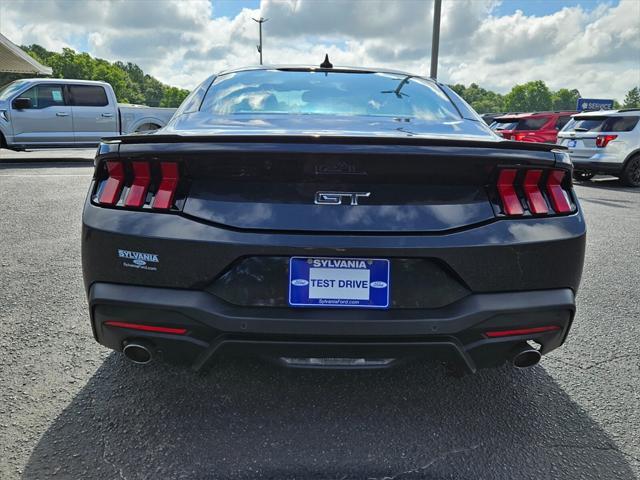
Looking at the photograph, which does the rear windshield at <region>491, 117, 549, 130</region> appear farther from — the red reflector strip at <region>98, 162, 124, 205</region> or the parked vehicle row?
the red reflector strip at <region>98, 162, 124, 205</region>

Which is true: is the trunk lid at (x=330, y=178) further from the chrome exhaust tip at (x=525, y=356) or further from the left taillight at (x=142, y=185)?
the chrome exhaust tip at (x=525, y=356)

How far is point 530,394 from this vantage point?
2.55m

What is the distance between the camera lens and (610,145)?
11383mm

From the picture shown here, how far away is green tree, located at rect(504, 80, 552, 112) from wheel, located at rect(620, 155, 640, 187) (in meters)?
141

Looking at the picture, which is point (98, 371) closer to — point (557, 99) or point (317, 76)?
point (317, 76)

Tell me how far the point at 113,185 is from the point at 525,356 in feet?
5.78

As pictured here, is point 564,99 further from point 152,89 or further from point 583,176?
point 583,176

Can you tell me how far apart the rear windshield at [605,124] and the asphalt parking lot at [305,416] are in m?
9.75

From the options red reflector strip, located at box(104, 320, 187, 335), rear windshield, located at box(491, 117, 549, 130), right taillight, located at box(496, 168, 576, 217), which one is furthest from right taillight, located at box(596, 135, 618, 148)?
red reflector strip, located at box(104, 320, 187, 335)

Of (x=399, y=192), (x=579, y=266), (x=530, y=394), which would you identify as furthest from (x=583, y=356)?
(x=399, y=192)

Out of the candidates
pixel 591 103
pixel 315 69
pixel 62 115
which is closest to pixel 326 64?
pixel 315 69

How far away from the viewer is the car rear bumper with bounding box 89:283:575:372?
1926 mm

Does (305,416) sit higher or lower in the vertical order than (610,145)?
lower

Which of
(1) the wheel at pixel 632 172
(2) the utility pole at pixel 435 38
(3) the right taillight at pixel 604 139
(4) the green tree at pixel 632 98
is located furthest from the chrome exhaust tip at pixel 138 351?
(4) the green tree at pixel 632 98
